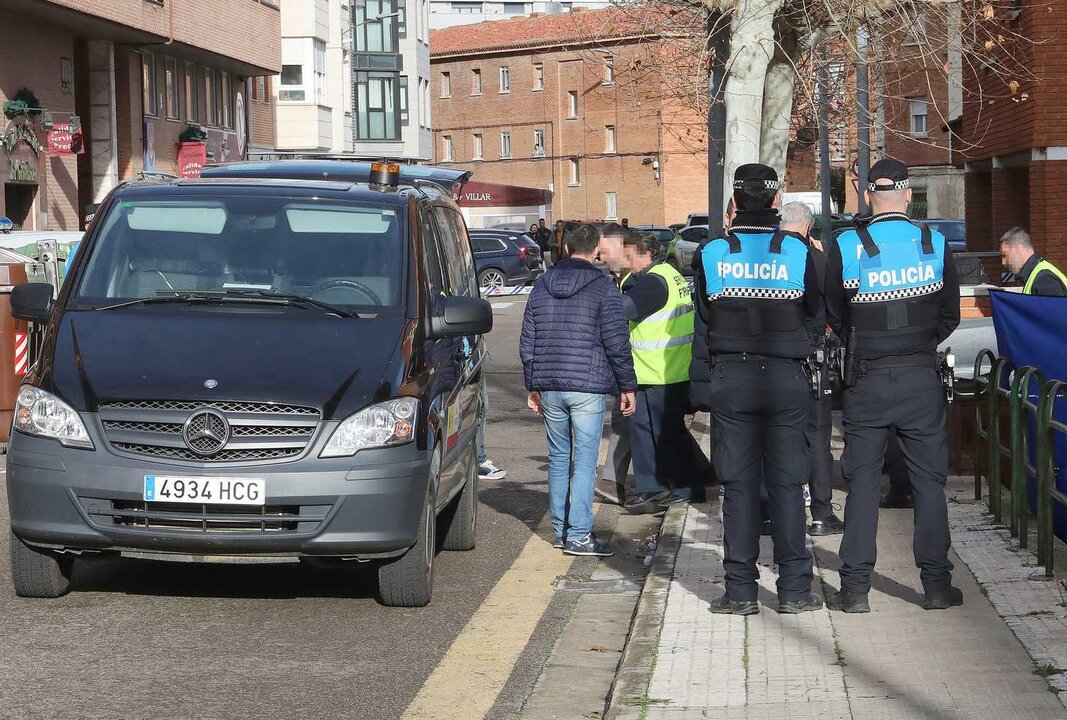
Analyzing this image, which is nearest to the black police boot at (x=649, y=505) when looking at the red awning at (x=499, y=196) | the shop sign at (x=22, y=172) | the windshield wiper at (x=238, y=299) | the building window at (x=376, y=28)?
the windshield wiper at (x=238, y=299)

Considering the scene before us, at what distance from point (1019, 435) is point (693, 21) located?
32.8 ft

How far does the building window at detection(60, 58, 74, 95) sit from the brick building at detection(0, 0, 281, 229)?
0.06ft

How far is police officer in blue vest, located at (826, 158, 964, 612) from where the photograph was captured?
6590mm

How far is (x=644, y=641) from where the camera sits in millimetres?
6418

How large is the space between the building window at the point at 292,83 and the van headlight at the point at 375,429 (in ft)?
147

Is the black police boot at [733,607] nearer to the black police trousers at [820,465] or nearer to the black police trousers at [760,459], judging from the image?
the black police trousers at [760,459]

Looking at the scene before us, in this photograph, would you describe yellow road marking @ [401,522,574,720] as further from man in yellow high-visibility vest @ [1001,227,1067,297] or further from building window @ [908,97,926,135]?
building window @ [908,97,926,135]

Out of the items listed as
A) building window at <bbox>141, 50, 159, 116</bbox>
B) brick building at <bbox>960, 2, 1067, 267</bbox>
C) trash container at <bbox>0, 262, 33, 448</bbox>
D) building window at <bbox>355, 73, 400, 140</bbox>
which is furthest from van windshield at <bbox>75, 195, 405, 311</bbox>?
building window at <bbox>355, 73, 400, 140</bbox>

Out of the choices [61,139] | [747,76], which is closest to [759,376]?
[747,76]

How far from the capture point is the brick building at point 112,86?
94.4ft

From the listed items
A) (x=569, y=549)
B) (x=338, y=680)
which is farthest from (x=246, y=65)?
(x=338, y=680)


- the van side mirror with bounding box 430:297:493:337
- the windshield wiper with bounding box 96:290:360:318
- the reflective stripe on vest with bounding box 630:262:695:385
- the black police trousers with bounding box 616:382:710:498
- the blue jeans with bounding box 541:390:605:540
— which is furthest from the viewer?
the black police trousers with bounding box 616:382:710:498

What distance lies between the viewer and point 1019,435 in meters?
8.38

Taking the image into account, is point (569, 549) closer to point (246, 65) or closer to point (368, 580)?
point (368, 580)
